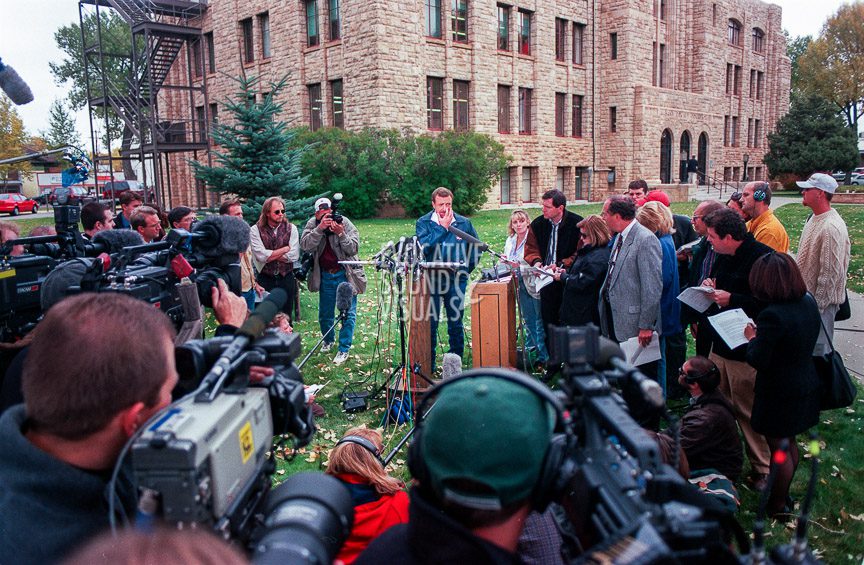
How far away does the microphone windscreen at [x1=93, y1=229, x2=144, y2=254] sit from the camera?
173 inches

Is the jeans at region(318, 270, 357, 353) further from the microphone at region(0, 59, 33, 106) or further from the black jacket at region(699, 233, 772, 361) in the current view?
the black jacket at region(699, 233, 772, 361)

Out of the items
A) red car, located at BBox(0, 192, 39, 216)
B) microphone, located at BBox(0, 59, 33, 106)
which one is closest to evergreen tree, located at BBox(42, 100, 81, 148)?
red car, located at BBox(0, 192, 39, 216)

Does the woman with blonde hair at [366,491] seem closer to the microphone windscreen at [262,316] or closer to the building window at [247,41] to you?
the microphone windscreen at [262,316]

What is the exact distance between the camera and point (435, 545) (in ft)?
4.59

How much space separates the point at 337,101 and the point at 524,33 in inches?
432

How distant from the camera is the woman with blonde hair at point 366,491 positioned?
9.11 feet

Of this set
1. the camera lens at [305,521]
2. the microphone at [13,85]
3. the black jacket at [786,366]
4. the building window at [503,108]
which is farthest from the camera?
the building window at [503,108]

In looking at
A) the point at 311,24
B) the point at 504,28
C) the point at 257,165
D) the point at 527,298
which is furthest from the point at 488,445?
the point at 504,28

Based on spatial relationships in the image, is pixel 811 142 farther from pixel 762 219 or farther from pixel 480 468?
pixel 480 468

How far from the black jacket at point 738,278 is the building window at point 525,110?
A: 27.7 meters

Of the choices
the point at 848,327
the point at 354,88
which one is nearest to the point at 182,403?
the point at 848,327

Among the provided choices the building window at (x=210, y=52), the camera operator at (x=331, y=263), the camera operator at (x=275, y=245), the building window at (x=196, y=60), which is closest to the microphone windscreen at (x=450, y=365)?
the camera operator at (x=331, y=263)

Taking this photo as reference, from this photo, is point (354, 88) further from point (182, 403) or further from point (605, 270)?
point (182, 403)

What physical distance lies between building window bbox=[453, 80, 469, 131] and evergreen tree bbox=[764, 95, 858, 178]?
23991 millimetres
